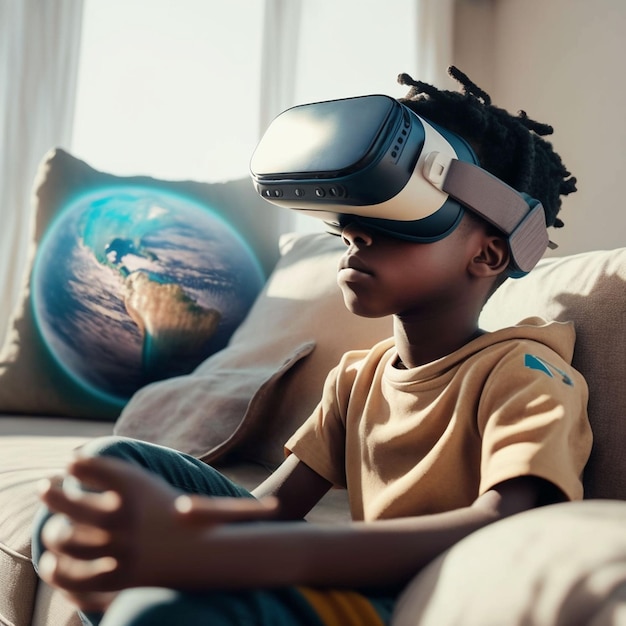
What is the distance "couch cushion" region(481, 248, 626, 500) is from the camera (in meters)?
0.87

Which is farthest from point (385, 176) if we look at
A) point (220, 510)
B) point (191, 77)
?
point (191, 77)

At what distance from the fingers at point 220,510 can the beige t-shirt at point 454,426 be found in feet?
0.96

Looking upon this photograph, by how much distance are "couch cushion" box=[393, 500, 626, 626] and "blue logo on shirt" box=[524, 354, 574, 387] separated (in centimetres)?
28

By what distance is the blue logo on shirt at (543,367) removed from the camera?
80cm

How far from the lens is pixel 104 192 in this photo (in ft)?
6.72

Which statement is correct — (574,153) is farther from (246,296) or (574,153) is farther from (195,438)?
(195,438)

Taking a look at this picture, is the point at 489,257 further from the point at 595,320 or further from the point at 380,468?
the point at 380,468

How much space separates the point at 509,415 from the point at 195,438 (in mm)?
763

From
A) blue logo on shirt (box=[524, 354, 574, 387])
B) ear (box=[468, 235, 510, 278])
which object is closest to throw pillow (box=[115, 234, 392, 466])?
ear (box=[468, 235, 510, 278])

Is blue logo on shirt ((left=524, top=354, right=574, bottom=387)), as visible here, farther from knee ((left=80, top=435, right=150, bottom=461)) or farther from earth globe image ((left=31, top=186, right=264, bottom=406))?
earth globe image ((left=31, top=186, right=264, bottom=406))

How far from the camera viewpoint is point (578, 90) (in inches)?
100

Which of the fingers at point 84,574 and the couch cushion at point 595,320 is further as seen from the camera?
the couch cushion at point 595,320

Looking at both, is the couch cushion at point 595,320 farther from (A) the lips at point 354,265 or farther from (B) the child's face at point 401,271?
(A) the lips at point 354,265

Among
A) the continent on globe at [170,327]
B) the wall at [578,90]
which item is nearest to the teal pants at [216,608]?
the continent on globe at [170,327]
